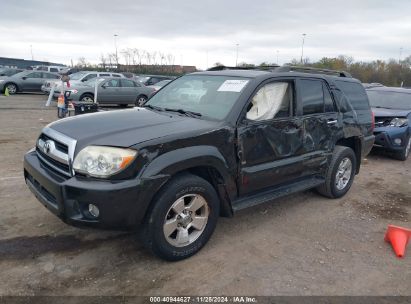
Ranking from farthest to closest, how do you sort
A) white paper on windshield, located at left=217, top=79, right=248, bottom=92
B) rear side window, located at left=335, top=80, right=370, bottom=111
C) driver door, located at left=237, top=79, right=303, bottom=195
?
rear side window, located at left=335, top=80, right=370, bottom=111, white paper on windshield, located at left=217, top=79, right=248, bottom=92, driver door, located at left=237, top=79, right=303, bottom=195

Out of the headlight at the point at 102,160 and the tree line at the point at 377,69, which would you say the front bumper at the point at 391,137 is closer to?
the headlight at the point at 102,160

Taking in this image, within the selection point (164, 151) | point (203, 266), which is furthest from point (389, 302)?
point (164, 151)

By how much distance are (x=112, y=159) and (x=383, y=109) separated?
7790mm

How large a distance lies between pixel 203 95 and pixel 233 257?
1.82m

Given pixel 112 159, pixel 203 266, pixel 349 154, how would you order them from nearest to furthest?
pixel 112 159 → pixel 203 266 → pixel 349 154

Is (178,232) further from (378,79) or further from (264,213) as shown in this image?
Answer: (378,79)

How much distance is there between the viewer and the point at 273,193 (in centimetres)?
414

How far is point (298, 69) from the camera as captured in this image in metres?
4.87

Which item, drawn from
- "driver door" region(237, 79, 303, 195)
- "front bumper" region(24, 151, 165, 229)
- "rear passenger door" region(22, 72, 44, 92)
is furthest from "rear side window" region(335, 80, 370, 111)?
"rear passenger door" region(22, 72, 44, 92)

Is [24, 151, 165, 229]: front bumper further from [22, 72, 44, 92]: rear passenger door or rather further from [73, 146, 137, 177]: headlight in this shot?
[22, 72, 44, 92]: rear passenger door

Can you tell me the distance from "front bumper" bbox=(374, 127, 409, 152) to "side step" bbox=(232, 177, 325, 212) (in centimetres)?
380

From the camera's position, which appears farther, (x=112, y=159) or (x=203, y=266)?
(x=203, y=266)

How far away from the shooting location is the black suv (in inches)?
116

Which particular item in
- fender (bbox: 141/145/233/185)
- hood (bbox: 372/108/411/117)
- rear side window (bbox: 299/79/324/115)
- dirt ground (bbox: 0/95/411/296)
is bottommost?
dirt ground (bbox: 0/95/411/296)
